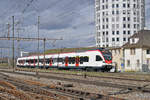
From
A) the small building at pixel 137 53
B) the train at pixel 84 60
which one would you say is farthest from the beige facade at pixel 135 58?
the train at pixel 84 60

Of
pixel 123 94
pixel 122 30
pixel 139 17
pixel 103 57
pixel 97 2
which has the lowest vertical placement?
pixel 123 94

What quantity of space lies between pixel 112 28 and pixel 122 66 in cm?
→ 4085

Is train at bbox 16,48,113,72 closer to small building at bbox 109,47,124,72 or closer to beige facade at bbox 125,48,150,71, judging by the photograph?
beige facade at bbox 125,48,150,71

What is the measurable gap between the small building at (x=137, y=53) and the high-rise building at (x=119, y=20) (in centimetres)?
3231

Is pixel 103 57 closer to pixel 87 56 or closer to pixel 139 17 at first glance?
pixel 87 56

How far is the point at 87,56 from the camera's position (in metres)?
32.8

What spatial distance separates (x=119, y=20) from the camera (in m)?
85.1

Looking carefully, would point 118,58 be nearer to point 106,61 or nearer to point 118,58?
point 118,58

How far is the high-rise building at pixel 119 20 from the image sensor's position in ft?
279

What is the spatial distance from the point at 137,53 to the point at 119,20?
40586 mm

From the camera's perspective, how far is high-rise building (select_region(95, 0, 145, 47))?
279 feet

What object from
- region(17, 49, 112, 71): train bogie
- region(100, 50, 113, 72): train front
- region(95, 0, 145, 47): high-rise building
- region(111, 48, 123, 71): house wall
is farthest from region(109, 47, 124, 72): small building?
region(95, 0, 145, 47): high-rise building

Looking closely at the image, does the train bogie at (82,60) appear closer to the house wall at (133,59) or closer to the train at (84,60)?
the train at (84,60)

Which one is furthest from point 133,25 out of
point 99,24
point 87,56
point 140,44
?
point 87,56
